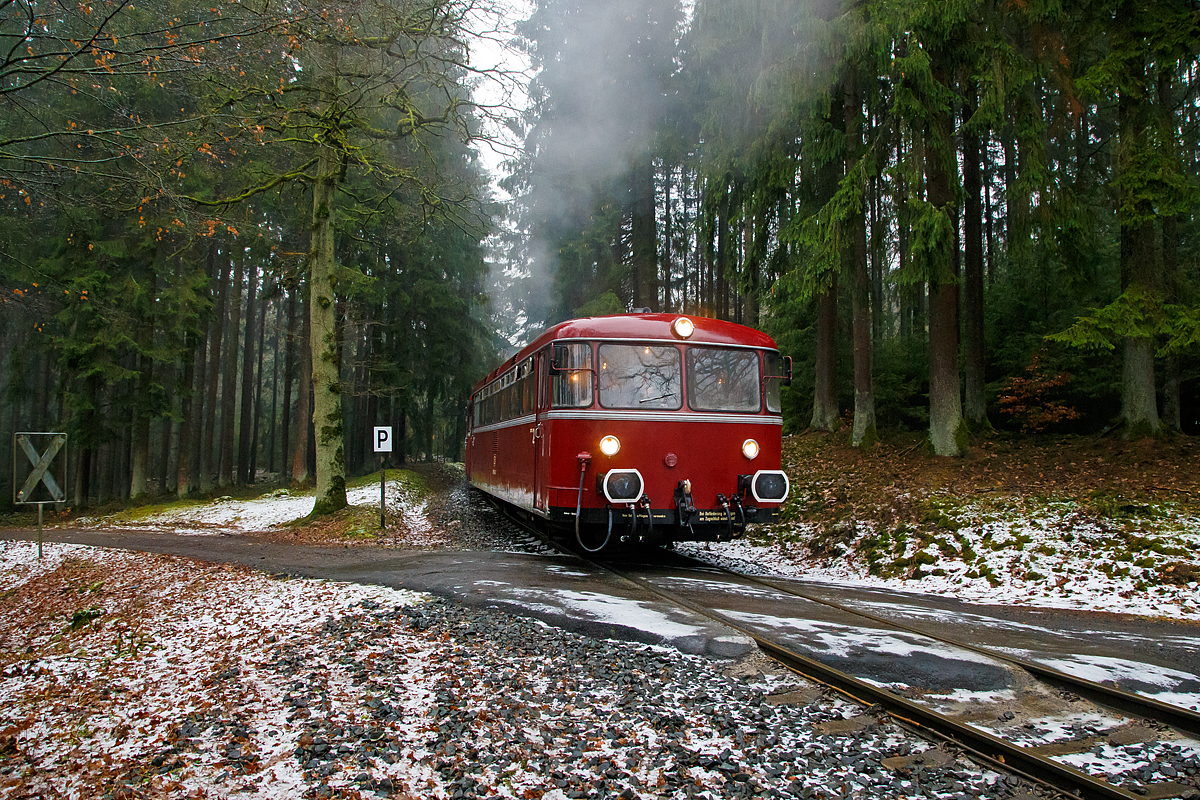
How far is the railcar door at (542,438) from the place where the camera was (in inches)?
360

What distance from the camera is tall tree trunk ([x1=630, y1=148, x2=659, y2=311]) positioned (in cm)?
2105

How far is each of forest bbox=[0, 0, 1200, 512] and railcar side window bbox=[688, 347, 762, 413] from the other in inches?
158

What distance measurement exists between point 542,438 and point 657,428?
64.2 inches

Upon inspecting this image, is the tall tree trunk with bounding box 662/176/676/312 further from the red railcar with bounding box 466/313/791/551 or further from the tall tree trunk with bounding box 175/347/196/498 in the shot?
the red railcar with bounding box 466/313/791/551

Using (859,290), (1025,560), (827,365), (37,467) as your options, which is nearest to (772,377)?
(1025,560)

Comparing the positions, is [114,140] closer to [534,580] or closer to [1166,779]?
[534,580]

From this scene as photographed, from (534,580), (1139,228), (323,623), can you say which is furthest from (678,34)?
(323,623)

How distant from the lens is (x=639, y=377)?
350 inches

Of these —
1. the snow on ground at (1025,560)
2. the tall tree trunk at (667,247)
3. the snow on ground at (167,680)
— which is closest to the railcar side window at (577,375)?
the snow on ground at (167,680)

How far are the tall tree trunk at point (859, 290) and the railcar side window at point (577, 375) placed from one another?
6.62m

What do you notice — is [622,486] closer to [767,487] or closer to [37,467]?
[767,487]

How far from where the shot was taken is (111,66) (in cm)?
634

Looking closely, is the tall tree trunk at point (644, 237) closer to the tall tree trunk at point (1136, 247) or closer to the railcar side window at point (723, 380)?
the railcar side window at point (723, 380)

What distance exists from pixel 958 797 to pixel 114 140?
28.9 ft
